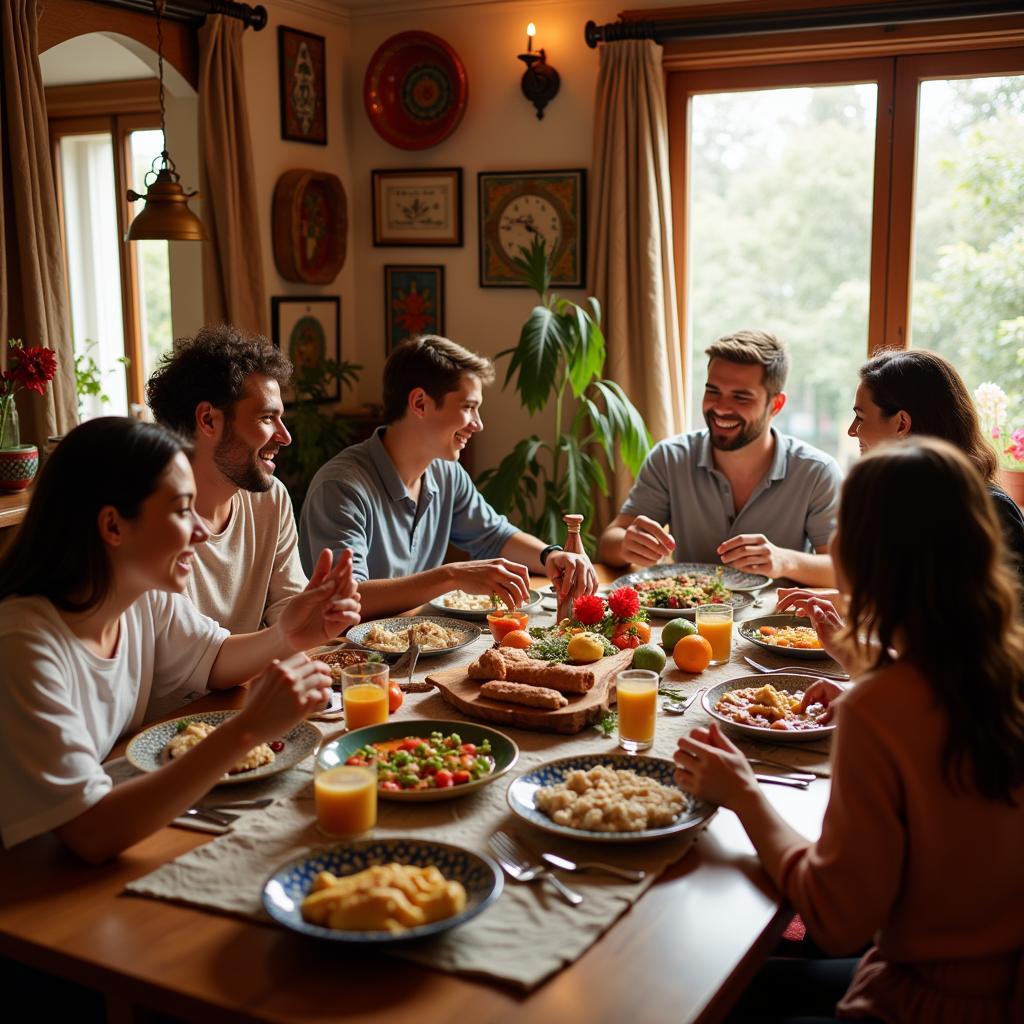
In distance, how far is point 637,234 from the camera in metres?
4.54

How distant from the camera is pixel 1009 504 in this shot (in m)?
2.40

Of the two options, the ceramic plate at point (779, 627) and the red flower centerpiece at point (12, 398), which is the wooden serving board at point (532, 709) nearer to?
the ceramic plate at point (779, 627)

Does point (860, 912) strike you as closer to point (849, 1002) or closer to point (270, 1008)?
point (849, 1002)

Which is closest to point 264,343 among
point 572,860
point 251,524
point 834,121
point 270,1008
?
point 251,524

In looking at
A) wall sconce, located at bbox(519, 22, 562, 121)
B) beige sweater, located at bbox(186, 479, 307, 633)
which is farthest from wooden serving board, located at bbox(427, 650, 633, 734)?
wall sconce, located at bbox(519, 22, 562, 121)

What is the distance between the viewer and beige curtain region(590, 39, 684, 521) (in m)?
4.44

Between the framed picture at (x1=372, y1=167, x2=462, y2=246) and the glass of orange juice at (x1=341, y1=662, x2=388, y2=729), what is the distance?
3.49 meters

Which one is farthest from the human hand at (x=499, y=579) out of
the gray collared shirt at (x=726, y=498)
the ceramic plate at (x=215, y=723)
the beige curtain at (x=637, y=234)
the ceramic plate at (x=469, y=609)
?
the beige curtain at (x=637, y=234)

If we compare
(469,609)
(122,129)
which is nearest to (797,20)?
(469,609)

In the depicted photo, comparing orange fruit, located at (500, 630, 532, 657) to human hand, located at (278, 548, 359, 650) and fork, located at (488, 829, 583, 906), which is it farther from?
fork, located at (488, 829, 583, 906)

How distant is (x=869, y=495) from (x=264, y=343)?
1618mm

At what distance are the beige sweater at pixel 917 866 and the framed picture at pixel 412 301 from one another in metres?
4.06

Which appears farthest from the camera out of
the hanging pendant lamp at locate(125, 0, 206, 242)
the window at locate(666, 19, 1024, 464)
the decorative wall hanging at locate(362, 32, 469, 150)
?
the decorative wall hanging at locate(362, 32, 469, 150)

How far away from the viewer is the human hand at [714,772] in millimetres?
1568
